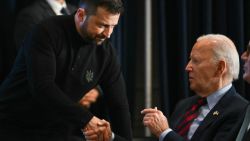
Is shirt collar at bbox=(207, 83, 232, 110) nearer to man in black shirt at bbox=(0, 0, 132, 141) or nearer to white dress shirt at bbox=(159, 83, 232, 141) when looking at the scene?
white dress shirt at bbox=(159, 83, 232, 141)

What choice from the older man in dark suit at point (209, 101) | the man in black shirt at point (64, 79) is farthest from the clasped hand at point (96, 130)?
the older man in dark suit at point (209, 101)

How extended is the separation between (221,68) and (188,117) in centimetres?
31

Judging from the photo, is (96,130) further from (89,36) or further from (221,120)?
(221,120)

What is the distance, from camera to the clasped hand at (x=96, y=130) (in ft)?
8.46

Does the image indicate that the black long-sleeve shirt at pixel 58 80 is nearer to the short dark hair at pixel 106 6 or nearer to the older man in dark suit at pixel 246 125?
the short dark hair at pixel 106 6

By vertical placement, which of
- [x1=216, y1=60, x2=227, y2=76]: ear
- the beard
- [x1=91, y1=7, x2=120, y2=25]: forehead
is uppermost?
[x1=91, y1=7, x2=120, y2=25]: forehead

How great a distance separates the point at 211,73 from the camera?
275 cm

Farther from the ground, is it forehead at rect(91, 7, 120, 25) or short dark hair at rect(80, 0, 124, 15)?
short dark hair at rect(80, 0, 124, 15)

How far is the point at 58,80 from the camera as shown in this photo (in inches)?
107

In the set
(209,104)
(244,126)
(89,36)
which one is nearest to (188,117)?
(209,104)

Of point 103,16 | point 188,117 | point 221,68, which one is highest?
point 103,16

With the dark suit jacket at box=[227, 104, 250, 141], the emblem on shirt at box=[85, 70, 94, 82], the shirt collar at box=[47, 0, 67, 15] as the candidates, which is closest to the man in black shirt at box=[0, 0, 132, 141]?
the emblem on shirt at box=[85, 70, 94, 82]

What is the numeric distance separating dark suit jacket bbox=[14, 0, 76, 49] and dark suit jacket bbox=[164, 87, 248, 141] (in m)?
1.33

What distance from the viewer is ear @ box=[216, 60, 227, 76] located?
272 cm
